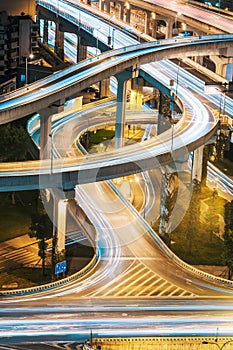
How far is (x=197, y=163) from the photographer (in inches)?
1965

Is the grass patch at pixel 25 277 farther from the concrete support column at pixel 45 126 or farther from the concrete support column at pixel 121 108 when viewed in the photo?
the concrete support column at pixel 121 108

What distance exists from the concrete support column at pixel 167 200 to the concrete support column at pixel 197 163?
16.1 feet

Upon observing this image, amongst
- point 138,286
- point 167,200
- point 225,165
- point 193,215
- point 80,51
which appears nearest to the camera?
point 138,286

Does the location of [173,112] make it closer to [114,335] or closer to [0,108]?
[0,108]

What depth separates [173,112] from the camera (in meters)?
61.7

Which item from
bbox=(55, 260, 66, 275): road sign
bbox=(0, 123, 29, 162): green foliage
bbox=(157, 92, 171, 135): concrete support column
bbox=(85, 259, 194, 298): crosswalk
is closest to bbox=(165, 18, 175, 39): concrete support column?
bbox=(157, 92, 171, 135): concrete support column

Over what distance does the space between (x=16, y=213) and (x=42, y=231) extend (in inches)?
258

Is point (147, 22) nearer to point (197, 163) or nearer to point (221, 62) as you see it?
point (221, 62)

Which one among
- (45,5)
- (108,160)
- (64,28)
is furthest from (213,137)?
(45,5)

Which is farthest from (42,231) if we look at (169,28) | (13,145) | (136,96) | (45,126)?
(169,28)

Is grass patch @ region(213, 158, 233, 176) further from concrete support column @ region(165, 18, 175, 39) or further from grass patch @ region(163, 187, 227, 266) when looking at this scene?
concrete support column @ region(165, 18, 175, 39)

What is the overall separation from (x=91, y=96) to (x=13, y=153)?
21207 millimetres

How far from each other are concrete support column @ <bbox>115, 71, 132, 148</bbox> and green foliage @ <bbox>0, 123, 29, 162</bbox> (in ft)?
24.0

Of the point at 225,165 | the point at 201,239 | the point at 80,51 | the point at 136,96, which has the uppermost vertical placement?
the point at 201,239
